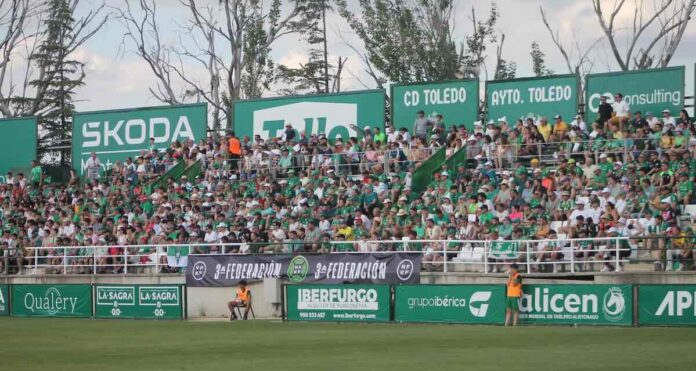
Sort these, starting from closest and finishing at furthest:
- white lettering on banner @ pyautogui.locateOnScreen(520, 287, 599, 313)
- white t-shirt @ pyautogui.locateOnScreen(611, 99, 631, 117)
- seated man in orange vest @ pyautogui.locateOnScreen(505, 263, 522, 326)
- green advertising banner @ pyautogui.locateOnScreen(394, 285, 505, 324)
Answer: white lettering on banner @ pyautogui.locateOnScreen(520, 287, 599, 313) < seated man in orange vest @ pyautogui.locateOnScreen(505, 263, 522, 326) < green advertising banner @ pyautogui.locateOnScreen(394, 285, 505, 324) < white t-shirt @ pyautogui.locateOnScreen(611, 99, 631, 117)

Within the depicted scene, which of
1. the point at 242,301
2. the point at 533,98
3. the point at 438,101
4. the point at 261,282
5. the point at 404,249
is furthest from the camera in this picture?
the point at 438,101

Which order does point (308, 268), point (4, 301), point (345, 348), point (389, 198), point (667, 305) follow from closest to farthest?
point (345, 348), point (667, 305), point (308, 268), point (389, 198), point (4, 301)

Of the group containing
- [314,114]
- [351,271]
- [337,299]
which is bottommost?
[337,299]

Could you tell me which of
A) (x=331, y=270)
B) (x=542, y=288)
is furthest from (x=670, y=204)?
(x=331, y=270)

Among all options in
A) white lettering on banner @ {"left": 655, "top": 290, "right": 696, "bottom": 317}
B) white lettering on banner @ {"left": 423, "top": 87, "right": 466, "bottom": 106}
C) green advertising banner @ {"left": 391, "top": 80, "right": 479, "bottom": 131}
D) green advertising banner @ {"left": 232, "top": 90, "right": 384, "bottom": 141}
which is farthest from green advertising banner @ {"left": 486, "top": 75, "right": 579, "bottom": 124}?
white lettering on banner @ {"left": 655, "top": 290, "right": 696, "bottom": 317}

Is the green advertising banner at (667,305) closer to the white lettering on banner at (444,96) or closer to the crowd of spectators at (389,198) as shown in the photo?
the crowd of spectators at (389,198)

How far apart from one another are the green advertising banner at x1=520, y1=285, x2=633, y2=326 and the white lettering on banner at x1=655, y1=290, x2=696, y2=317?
80 cm

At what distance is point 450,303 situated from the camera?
1232 inches

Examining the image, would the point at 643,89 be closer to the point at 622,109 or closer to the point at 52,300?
the point at 622,109

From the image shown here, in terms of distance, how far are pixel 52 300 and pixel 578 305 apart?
17.8 meters

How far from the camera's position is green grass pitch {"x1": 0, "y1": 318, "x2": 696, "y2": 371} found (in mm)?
18828

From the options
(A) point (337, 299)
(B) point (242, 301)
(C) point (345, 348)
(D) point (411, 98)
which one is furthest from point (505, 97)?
(C) point (345, 348)

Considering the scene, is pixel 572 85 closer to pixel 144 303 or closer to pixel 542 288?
pixel 542 288

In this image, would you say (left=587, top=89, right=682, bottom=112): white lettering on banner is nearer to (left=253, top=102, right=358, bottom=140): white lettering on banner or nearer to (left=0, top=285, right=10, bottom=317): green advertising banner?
(left=253, top=102, right=358, bottom=140): white lettering on banner
